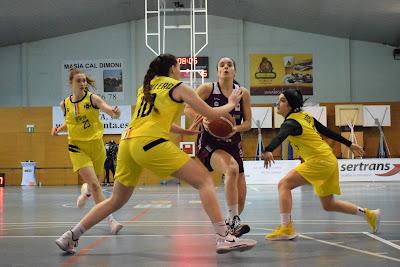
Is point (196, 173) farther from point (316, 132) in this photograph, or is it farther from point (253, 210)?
point (253, 210)

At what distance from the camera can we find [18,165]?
24125mm

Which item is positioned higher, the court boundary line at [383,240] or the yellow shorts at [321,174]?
the yellow shorts at [321,174]

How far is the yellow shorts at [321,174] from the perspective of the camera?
5.76m

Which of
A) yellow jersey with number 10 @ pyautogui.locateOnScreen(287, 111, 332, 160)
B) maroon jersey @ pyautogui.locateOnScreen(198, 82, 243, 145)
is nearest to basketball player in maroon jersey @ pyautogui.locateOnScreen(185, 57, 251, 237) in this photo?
maroon jersey @ pyautogui.locateOnScreen(198, 82, 243, 145)

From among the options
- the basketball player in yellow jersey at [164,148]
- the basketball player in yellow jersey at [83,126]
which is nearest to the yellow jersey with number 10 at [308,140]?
the basketball player in yellow jersey at [164,148]

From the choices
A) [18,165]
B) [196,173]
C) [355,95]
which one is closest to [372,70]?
[355,95]

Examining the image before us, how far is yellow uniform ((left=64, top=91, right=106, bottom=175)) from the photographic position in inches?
261

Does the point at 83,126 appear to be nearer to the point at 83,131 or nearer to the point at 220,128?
the point at 83,131

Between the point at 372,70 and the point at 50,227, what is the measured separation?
71.2 feet

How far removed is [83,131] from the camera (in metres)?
6.70

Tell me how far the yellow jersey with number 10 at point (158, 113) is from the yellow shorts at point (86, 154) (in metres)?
2.25

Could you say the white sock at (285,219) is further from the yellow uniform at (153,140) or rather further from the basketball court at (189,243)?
the yellow uniform at (153,140)

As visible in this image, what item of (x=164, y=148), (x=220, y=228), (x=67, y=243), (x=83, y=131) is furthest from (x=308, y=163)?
(x=83, y=131)

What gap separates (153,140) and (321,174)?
7.11ft
